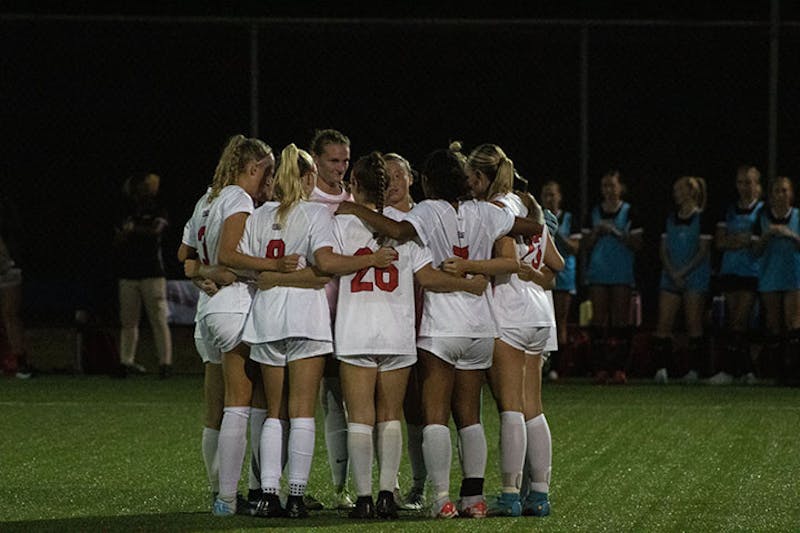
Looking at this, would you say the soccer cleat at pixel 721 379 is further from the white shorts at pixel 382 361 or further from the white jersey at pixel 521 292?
the white shorts at pixel 382 361

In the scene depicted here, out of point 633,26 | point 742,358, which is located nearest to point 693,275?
point 742,358

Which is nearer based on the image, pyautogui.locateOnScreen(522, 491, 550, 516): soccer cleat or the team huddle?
the team huddle

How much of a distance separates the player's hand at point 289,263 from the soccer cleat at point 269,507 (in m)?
1.02

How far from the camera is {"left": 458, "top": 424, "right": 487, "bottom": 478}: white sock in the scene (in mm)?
7891

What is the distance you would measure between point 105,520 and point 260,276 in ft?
4.31

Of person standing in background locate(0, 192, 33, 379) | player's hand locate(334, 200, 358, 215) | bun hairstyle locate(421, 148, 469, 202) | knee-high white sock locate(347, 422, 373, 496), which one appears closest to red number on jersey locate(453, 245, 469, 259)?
bun hairstyle locate(421, 148, 469, 202)

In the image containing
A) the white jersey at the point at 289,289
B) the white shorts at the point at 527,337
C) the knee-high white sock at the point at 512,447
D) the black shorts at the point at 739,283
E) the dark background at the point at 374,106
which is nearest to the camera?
the white jersey at the point at 289,289

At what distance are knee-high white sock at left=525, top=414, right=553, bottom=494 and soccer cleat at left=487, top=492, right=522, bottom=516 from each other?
0.43 feet

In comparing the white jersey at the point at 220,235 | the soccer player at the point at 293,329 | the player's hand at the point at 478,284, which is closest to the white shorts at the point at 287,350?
the soccer player at the point at 293,329

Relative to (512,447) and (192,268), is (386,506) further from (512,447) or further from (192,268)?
(192,268)

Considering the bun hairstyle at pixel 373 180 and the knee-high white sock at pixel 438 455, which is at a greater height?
the bun hairstyle at pixel 373 180

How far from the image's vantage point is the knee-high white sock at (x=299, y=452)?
7750 mm

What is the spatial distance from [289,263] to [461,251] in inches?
31.8

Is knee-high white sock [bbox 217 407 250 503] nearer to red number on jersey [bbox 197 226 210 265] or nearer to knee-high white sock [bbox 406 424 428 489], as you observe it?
red number on jersey [bbox 197 226 210 265]
